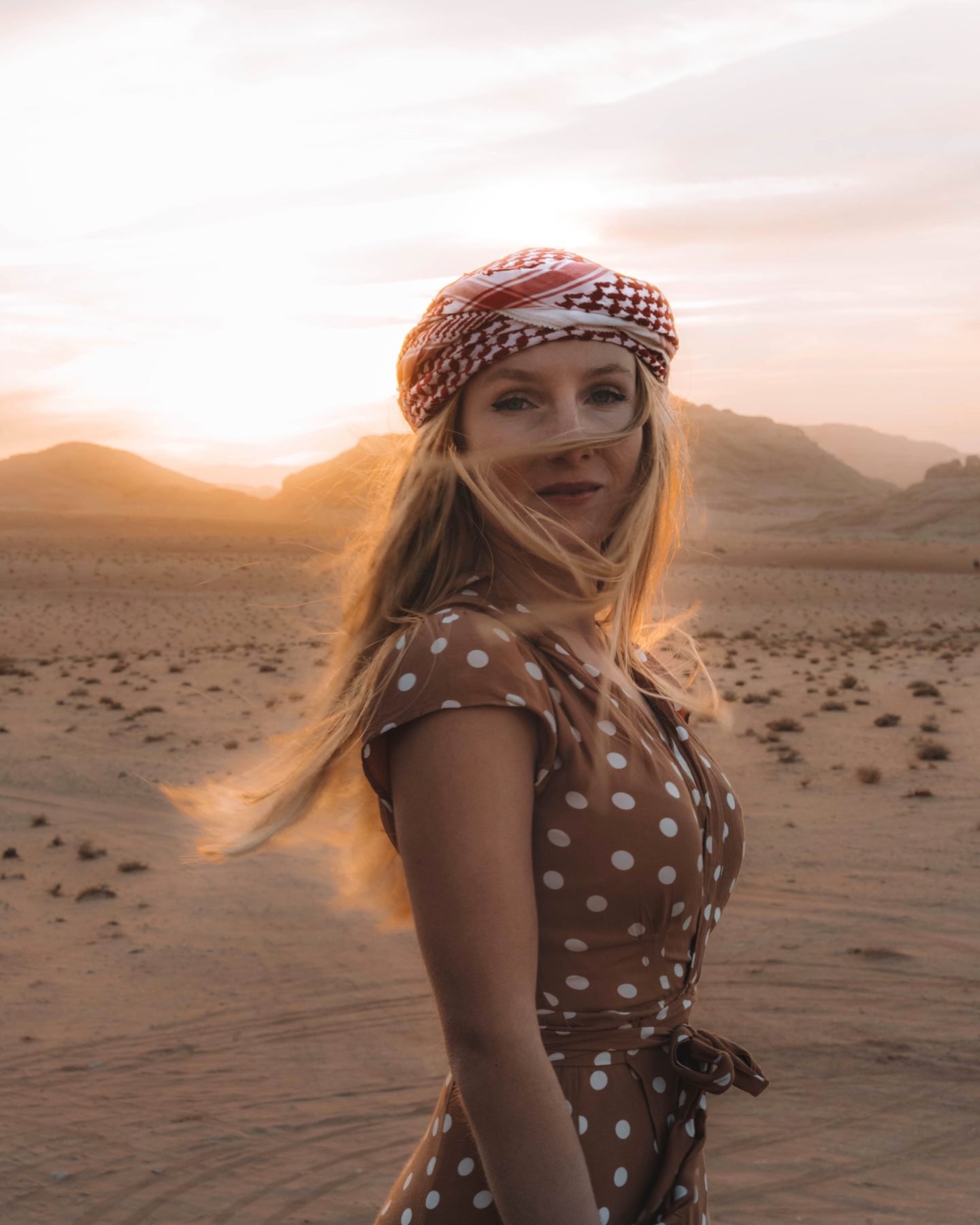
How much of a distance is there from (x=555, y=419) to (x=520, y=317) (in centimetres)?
17

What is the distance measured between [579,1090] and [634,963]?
20 centimetres

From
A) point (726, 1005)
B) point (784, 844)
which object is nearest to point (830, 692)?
point (784, 844)

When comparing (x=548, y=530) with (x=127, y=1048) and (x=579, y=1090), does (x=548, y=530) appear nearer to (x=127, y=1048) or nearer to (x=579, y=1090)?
(x=579, y=1090)

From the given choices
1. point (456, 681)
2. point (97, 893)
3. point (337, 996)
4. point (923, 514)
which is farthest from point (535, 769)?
point (923, 514)

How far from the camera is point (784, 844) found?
8.96 meters

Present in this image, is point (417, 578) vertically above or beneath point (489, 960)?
above

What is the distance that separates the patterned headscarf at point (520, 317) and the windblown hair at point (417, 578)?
0.05 m

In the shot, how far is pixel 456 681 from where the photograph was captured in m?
1.43

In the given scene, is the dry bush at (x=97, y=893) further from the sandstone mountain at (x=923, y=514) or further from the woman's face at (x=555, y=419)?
the sandstone mountain at (x=923, y=514)

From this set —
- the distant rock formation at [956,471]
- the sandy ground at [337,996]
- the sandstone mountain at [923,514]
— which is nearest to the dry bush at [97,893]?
the sandy ground at [337,996]

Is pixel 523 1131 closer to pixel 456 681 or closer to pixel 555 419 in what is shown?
pixel 456 681

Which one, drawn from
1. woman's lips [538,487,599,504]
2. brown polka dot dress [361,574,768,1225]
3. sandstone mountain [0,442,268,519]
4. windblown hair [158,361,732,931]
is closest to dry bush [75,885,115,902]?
windblown hair [158,361,732,931]

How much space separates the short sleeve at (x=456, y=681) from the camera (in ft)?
4.68

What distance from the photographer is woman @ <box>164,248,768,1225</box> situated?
1.40 metres
